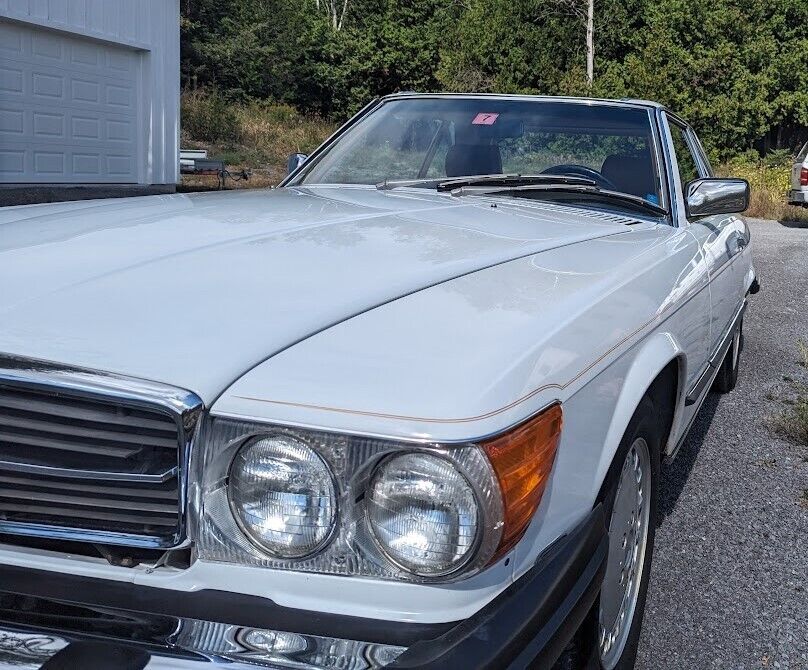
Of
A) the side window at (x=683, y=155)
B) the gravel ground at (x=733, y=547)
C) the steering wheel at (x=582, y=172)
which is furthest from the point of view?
the side window at (x=683, y=155)

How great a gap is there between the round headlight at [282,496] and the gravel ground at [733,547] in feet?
4.63

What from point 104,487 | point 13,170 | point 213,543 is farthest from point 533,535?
point 13,170

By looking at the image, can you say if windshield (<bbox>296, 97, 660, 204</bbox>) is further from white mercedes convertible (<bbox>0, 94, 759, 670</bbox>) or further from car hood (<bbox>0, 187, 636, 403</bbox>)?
white mercedes convertible (<bbox>0, 94, 759, 670</bbox>)

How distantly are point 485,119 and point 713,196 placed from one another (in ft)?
2.99

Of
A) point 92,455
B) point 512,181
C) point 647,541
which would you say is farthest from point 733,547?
point 92,455

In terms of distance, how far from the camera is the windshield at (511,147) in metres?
3.54

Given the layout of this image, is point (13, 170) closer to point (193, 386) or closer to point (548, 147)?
point (548, 147)

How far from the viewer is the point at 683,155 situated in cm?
416

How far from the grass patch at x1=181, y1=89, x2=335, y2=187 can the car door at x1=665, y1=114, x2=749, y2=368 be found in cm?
2097

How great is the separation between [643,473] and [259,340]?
1.25 m

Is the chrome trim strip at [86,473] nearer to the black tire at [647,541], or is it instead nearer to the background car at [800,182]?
the black tire at [647,541]

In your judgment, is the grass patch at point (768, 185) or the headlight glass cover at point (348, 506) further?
the grass patch at point (768, 185)

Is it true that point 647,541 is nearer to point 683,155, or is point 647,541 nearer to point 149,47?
point 683,155

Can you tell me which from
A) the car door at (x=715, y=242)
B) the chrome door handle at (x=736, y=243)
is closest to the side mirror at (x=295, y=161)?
the car door at (x=715, y=242)
